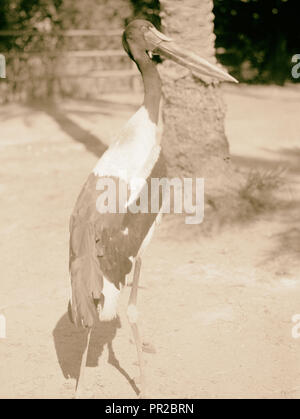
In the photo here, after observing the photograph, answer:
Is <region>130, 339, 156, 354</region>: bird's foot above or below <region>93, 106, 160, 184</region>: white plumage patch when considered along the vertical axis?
below

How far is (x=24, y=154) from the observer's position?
1081cm

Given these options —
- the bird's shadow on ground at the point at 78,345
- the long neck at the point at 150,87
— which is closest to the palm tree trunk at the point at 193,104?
the bird's shadow on ground at the point at 78,345

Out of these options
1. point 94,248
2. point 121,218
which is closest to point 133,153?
point 121,218

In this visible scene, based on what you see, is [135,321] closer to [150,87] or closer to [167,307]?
[167,307]

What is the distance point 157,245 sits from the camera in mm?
6969

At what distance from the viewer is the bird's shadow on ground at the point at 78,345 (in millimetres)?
4793

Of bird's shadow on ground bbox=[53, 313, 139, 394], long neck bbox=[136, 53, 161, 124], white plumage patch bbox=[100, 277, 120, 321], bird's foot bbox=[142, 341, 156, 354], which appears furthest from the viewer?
bird's foot bbox=[142, 341, 156, 354]

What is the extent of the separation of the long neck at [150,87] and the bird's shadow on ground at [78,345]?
1.71 meters

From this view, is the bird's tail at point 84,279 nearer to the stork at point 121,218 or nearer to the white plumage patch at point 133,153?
the stork at point 121,218

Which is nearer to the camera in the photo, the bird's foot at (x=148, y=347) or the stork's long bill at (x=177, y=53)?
the stork's long bill at (x=177, y=53)

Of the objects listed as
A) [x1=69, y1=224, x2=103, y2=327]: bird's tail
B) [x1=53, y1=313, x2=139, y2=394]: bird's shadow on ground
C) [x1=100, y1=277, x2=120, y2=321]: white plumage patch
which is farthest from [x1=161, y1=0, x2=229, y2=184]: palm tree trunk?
[x1=69, y1=224, x2=103, y2=327]: bird's tail

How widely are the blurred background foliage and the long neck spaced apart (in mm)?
11941

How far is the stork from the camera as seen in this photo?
4004mm

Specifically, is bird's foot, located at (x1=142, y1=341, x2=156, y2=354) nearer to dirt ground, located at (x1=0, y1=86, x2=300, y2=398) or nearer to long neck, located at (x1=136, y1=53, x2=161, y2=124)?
dirt ground, located at (x1=0, y1=86, x2=300, y2=398)
